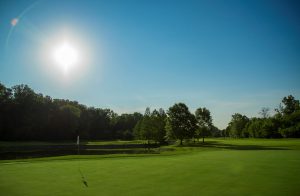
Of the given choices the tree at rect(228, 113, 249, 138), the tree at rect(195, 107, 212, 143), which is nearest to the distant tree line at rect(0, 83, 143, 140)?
the tree at rect(195, 107, 212, 143)

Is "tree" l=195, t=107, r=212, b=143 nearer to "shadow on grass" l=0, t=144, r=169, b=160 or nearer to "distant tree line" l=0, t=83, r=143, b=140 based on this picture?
"shadow on grass" l=0, t=144, r=169, b=160

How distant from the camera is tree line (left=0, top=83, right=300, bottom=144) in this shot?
7569 cm

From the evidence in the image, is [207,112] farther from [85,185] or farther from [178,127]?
[85,185]

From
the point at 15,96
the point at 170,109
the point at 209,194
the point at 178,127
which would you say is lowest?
the point at 209,194

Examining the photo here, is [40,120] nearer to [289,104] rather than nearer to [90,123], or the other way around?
[90,123]

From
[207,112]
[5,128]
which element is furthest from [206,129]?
[5,128]

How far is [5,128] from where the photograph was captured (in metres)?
86.4

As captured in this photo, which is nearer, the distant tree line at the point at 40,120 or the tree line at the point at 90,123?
the tree line at the point at 90,123

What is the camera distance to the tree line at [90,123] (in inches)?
2980

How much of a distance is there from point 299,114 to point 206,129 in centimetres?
3049

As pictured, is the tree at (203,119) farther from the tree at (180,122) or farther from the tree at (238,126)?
the tree at (238,126)

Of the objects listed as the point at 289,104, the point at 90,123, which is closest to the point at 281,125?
the point at 289,104

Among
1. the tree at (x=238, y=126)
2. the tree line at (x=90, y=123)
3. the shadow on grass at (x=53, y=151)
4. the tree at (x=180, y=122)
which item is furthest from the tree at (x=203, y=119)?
the tree at (x=238, y=126)

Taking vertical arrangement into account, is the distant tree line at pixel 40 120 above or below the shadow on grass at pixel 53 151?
above
